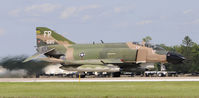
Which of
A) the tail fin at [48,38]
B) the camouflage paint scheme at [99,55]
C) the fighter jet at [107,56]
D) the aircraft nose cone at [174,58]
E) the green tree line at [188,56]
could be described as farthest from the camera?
the green tree line at [188,56]

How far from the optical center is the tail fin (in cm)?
4866

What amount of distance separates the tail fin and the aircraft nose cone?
502 inches

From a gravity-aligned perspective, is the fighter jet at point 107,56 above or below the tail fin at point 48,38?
below

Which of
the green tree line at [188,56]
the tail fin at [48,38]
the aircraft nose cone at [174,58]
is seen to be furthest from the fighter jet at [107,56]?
the green tree line at [188,56]

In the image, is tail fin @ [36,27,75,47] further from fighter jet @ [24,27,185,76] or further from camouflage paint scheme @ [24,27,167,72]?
fighter jet @ [24,27,185,76]

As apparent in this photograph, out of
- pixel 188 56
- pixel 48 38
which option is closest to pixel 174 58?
pixel 48 38

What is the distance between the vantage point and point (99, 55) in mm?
44469

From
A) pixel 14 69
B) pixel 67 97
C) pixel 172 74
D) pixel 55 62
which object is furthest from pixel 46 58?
pixel 67 97

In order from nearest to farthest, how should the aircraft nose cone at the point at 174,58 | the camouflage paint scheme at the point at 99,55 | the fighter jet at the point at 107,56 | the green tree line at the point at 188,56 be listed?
the aircraft nose cone at the point at 174,58, the fighter jet at the point at 107,56, the camouflage paint scheme at the point at 99,55, the green tree line at the point at 188,56

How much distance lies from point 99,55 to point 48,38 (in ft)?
25.2

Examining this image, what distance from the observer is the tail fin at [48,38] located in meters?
48.7

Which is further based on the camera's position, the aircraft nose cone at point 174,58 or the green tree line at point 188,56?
the green tree line at point 188,56

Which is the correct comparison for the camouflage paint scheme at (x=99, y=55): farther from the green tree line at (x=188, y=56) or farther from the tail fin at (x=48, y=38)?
the green tree line at (x=188, y=56)

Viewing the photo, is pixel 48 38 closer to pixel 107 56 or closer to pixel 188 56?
pixel 107 56
